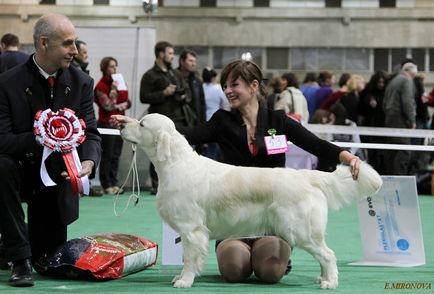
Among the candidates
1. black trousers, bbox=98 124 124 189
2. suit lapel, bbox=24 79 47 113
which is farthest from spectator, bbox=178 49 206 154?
suit lapel, bbox=24 79 47 113

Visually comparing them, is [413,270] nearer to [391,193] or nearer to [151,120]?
[391,193]

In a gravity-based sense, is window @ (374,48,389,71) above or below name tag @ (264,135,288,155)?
above

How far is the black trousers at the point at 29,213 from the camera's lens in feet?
14.4

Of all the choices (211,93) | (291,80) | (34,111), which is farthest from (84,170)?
(291,80)

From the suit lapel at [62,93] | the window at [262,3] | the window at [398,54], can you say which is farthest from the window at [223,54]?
the suit lapel at [62,93]

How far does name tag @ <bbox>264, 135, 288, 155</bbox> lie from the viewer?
4.71 m

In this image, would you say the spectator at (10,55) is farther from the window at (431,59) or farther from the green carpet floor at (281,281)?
the window at (431,59)

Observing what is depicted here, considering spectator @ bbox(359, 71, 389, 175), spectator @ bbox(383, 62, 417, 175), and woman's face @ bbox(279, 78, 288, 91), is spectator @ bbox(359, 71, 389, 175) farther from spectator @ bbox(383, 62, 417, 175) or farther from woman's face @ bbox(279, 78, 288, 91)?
woman's face @ bbox(279, 78, 288, 91)

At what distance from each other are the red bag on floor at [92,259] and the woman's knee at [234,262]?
0.50 meters

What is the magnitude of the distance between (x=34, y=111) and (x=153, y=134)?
69 centimetres

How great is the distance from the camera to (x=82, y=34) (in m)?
11.0

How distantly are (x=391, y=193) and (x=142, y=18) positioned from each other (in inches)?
722

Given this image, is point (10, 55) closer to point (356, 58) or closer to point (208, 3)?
point (208, 3)

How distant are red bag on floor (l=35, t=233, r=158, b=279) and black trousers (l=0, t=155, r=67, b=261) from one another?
0.14 metres
